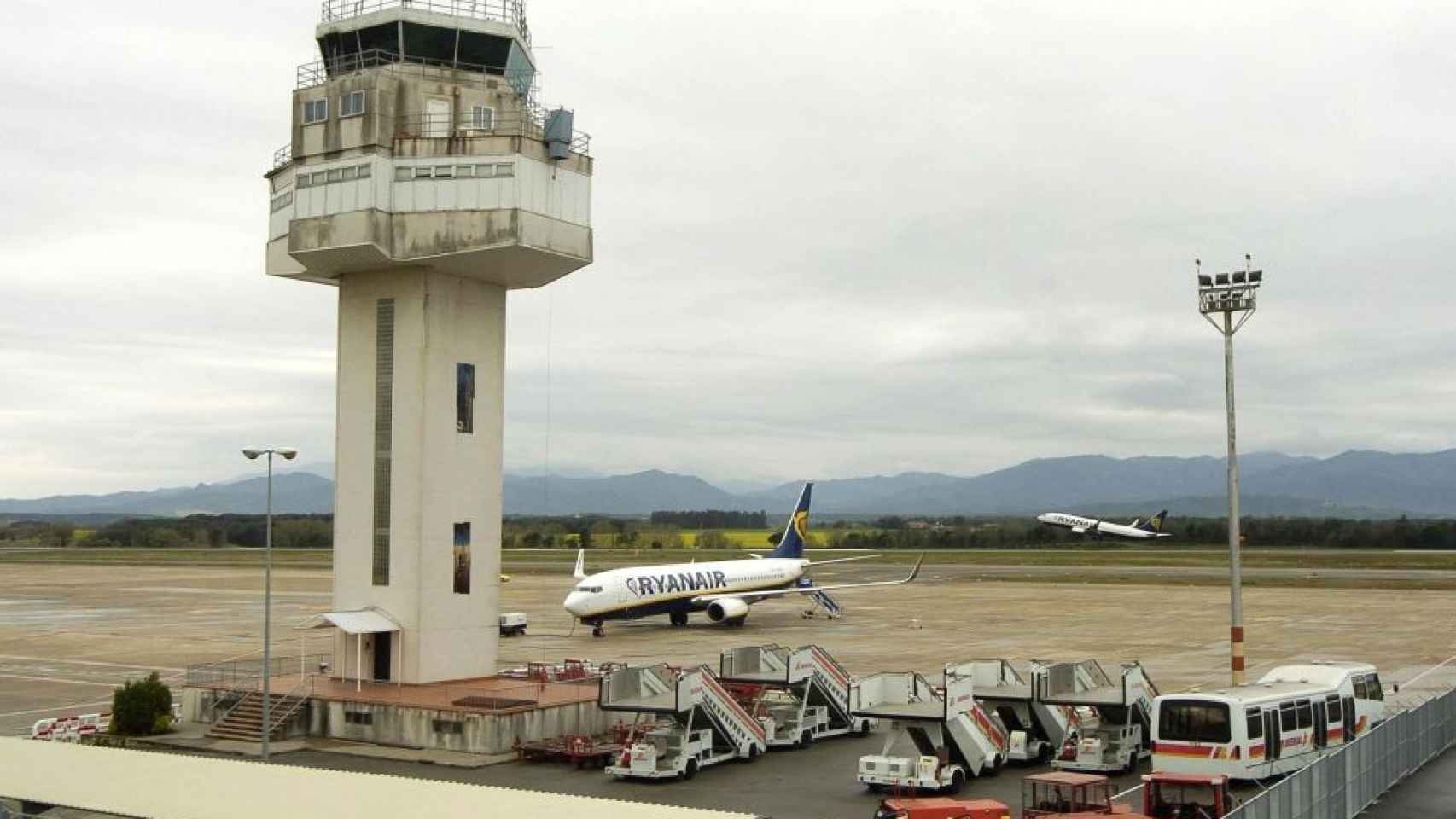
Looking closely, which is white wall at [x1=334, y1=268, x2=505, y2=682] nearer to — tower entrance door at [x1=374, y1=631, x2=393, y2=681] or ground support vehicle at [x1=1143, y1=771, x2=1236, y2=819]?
tower entrance door at [x1=374, y1=631, x2=393, y2=681]

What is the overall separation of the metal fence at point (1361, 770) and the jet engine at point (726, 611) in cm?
4244

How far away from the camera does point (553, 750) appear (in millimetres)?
37219

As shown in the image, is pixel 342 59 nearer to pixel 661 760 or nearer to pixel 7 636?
pixel 661 760

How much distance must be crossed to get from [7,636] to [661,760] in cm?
5475

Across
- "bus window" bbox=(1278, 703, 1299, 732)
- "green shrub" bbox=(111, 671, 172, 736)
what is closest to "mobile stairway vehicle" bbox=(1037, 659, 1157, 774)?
"bus window" bbox=(1278, 703, 1299, 732)

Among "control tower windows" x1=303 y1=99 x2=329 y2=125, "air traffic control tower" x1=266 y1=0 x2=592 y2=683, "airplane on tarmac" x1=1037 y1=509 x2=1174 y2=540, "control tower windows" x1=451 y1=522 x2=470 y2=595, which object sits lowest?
"airplane on tarmac" x1=1037 y1=509 x2=1174 y2=540

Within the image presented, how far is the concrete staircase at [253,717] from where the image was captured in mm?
40438

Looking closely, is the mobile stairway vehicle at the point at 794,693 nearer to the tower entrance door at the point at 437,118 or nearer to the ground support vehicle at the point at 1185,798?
the ground support vehicle at the point at 1185,798

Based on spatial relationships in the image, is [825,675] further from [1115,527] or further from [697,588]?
[1115,527]

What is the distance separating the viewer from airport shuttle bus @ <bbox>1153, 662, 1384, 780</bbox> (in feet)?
98.1

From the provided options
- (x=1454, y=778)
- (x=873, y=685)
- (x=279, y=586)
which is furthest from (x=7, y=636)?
(x=1454, y=778)

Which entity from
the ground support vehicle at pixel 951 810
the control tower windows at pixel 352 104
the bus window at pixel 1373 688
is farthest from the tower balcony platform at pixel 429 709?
the bus window at pixel 1373 688

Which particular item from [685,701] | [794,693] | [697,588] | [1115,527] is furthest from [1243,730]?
[1115,527]

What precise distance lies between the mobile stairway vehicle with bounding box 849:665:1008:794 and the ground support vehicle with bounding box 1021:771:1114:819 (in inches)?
189
